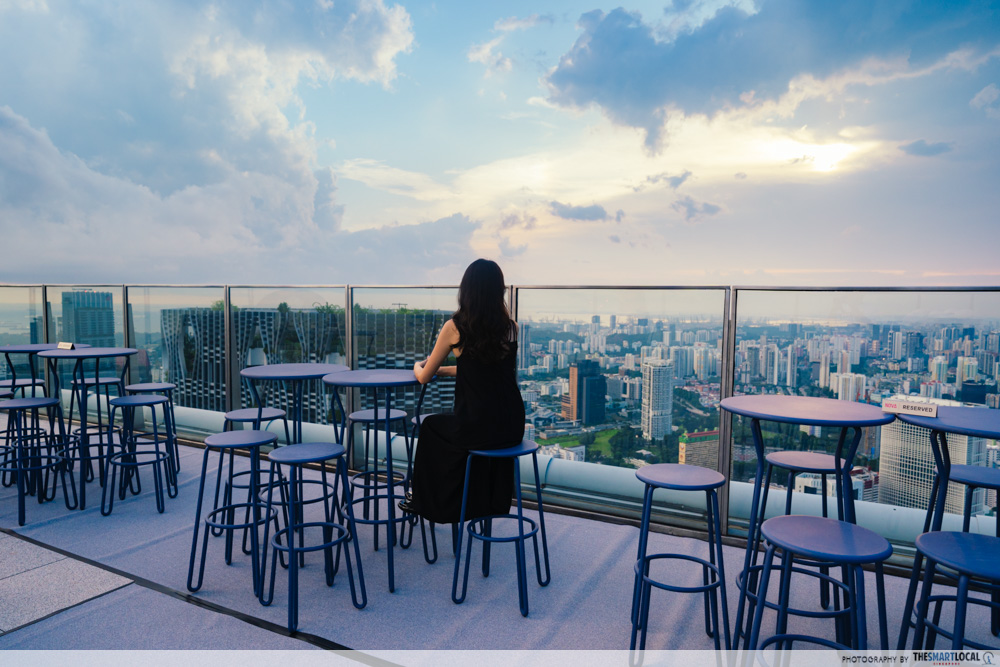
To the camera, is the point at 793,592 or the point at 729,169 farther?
the point at 729,169

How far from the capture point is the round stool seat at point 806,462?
248 centimetres

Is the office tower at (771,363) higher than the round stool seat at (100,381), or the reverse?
the office tower at (771,363)

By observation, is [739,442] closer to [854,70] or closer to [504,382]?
[504,382]

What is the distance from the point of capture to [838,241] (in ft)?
22.6

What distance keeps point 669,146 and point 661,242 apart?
1.41 meters

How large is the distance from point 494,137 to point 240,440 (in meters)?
6.72

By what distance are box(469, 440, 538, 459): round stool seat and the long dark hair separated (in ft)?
1.47

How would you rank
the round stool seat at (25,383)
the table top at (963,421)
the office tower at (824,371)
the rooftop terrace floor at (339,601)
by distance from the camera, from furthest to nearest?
the round stool seat at (25,383)
the office tower at (824,371)
the rooftop terrace floor at (339,601)
the table top at (963,421)

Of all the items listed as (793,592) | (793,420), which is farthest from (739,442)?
(793,420)

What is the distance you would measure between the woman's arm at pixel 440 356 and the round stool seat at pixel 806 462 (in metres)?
1.63

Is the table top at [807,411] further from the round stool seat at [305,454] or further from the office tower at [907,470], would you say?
the round stool seat at [305,454]

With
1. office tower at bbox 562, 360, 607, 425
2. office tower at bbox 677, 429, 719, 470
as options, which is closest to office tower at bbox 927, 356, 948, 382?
office tower at bbox 677, 429, 719, 470

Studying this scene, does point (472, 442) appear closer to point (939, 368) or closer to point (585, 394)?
point (585, 394)

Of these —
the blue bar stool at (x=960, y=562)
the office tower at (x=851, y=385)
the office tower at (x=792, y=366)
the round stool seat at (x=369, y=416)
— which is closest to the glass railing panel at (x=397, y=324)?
the round stool seat at (x=369, y=416)
